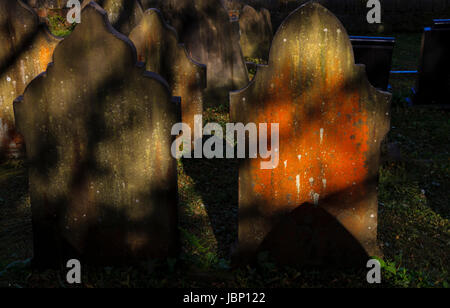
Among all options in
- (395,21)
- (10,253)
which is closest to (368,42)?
(10,253)

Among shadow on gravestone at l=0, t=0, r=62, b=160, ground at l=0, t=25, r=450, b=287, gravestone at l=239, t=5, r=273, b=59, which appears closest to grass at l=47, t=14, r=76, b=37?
gravestone at l=239, t=5, r=273, b=59

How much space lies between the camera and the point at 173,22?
285 inches

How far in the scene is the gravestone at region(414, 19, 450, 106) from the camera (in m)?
7.03

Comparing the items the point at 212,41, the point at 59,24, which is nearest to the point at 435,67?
the point at 212,41

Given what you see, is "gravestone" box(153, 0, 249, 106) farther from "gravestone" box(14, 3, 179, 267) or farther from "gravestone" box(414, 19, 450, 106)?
"gravestone" box(14, 3, 179, 267)

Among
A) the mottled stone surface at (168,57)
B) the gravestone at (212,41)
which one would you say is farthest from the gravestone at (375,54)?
the mottled stone surface at (168,57)

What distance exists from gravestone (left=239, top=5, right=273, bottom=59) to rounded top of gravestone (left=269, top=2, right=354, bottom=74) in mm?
7085

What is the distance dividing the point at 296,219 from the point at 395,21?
1147cm

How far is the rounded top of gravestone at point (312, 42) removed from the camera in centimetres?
310

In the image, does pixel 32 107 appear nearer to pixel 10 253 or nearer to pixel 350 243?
pixel 10 253

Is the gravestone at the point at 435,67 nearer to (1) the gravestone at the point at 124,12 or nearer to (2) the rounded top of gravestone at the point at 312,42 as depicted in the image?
(1) the gravestone at the point at 124,12

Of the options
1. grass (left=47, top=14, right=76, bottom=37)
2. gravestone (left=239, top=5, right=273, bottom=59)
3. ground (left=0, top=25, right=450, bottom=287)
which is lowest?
ground (left=0, top=25, right=450, bottom=287)

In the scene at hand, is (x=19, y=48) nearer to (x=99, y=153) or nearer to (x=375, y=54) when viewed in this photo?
(x=99, y=153)

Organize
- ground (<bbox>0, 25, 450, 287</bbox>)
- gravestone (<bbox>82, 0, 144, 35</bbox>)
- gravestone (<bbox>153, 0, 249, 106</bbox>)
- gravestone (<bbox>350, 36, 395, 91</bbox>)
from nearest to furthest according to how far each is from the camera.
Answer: ground (<bbox>0, 25, 450, 287</bbox>)
gravestone (<bbox>82, 0, 144, 35</bbox>)
gravestone (<bbox>350, 36, 395, 91</bbox>)
gravestone (<bbox>153, 0, 249, 106</bbox>)
